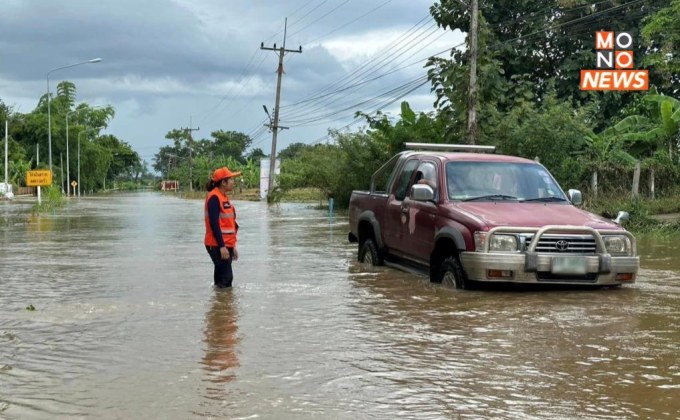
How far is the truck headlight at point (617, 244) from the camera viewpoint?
29.9 ft

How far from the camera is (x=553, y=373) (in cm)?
568

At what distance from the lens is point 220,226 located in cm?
967

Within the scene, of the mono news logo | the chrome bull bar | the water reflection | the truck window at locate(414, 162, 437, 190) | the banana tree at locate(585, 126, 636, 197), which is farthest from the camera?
the mono news logo

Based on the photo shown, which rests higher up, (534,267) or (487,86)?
(487,86)

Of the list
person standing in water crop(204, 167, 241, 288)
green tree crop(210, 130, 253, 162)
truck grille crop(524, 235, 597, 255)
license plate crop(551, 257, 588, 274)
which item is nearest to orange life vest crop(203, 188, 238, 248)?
person standing in water crop(204, 167, 241, 288)

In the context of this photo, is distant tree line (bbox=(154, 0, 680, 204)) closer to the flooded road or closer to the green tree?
the flooded road

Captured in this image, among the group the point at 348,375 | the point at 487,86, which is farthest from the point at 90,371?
the point at 487,86

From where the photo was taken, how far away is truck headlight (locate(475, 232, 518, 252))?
28.9ft

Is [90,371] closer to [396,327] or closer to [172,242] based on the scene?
[396,327]

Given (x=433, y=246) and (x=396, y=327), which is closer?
(x=396, y=327)

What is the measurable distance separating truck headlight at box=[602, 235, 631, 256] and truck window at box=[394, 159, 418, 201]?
2979 millimetres

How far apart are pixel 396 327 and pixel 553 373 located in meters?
2.04

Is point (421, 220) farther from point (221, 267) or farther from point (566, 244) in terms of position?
point (221, 267)

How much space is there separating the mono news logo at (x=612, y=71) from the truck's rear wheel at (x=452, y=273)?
77.4 ft
